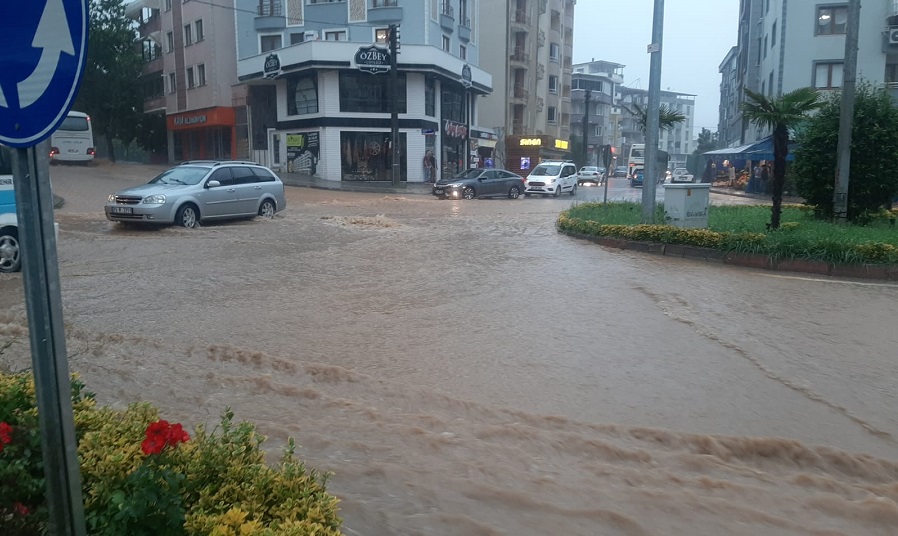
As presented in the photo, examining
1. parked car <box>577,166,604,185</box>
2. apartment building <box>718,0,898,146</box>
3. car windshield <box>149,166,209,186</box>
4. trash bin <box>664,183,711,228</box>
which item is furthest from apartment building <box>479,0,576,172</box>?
trash bin <box>664,183,711,228</box>

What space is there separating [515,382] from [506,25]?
5477cm

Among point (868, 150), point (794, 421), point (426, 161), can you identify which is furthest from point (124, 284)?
point (426, 161)

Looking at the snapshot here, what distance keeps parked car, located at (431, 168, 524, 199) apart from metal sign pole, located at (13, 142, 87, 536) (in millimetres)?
29363

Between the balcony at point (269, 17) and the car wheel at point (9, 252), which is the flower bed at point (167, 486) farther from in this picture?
the balcony at point (269, 17)

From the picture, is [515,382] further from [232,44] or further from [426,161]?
[232,44]

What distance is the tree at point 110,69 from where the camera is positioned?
46.8m

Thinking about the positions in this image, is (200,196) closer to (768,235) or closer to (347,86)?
(768,235)

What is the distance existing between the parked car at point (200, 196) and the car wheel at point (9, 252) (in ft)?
17.2

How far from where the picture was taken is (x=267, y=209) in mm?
18812

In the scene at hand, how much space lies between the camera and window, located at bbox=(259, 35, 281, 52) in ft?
141

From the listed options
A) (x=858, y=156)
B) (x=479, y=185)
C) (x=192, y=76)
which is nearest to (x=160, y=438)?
(x=858, y=156)

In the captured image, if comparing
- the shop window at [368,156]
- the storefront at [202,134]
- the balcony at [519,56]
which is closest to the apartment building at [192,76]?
the storefront at [202,134]

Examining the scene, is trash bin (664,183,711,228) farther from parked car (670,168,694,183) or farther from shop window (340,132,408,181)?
parked car (670,168,694,183)

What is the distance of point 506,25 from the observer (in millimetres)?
57219
